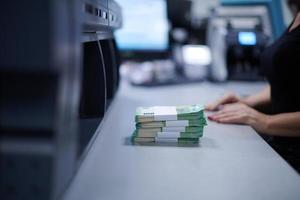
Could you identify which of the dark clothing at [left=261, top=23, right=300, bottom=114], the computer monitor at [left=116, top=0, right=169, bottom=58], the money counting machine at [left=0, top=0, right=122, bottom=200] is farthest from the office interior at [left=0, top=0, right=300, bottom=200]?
the computer monitor at [left=116, top=0, right=169, bottom=58]

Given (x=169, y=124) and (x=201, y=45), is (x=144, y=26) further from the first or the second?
(x=169, y=124)

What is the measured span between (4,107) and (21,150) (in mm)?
64

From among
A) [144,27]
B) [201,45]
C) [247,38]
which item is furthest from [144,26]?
[247,38]

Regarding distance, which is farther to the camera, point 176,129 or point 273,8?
point 273,8

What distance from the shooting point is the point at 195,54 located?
2.15 meters

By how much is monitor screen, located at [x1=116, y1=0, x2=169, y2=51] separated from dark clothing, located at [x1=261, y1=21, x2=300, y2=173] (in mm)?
911

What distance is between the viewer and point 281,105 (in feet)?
4.26

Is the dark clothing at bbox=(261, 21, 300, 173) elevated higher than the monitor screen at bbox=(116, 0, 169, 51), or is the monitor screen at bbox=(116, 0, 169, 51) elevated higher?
the monitor screen at bbox=(116, 0, 169, 51)

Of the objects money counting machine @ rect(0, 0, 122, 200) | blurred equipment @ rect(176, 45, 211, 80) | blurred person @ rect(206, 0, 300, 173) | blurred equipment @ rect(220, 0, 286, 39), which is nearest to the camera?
money counting machine @ rect(0, 0, 122, 200)

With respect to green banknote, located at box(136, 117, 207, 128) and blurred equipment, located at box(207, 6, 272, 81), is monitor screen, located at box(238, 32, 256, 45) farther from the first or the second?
green banknote, located at box(136, 117, 207, 128)

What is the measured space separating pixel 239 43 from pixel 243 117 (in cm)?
88

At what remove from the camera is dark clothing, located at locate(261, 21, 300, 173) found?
4.01ft

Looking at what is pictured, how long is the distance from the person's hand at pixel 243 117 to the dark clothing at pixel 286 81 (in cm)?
19

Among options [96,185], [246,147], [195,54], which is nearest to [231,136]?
[246,147]
